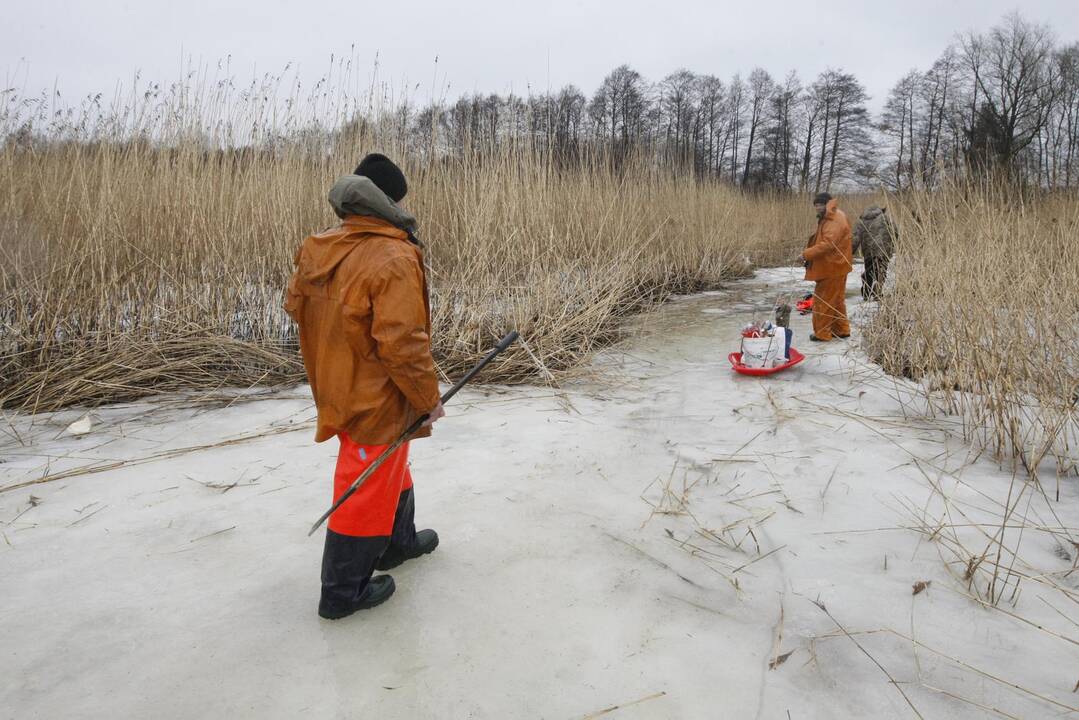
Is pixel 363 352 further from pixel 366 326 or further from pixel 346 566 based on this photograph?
pixel 346 566

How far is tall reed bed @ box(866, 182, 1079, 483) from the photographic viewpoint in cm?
262

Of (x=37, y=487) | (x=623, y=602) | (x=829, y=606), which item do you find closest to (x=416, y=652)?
(x=623, y=602)

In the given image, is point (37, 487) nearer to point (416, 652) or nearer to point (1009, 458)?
point (416, 652)

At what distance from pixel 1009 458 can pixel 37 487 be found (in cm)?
412

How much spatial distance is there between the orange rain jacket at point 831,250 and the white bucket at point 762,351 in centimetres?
162

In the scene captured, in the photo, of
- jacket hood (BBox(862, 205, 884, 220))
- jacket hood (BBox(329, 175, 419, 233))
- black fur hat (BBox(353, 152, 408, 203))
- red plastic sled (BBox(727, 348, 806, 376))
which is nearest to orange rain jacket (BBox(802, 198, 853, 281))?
red plastic sled (BBox(727, 348, 806, 376))

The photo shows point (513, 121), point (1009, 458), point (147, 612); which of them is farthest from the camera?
point (513, 121)

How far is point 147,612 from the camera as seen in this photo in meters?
1.65

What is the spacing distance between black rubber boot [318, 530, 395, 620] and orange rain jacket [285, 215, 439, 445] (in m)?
0.29

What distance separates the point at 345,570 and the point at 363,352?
1.95 feet

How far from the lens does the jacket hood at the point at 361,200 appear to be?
4.94ft

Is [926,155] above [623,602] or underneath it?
above

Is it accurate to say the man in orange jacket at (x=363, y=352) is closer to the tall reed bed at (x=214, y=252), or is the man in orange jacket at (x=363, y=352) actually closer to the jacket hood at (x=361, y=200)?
the jacket hood at (x=361, y=200)

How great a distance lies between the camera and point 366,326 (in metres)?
1.52
